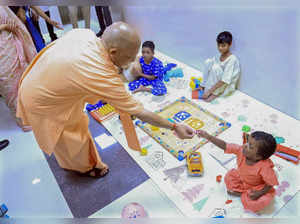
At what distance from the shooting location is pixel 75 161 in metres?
1.66

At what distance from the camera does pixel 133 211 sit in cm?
145

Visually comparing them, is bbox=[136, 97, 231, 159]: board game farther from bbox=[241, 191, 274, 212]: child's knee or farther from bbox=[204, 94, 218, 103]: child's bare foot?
bbox=[241, 191, 274, 212]: child's knee

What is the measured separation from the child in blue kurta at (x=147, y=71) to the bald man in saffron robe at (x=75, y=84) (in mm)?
1147

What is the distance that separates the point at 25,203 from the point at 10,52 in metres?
1.10

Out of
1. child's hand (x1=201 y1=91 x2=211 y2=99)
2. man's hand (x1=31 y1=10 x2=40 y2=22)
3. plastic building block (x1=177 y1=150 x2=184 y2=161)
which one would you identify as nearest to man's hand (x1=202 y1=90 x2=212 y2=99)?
child's hand (x1=201 y1=91 x2=211 y2=99)

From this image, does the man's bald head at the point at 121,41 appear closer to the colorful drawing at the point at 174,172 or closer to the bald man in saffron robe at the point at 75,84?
the bald man in saffron robe at the point at 75,84

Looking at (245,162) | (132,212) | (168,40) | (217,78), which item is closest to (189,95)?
(217,78)

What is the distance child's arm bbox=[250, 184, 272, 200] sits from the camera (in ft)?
4.51

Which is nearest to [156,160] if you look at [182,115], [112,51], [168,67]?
[182,115]

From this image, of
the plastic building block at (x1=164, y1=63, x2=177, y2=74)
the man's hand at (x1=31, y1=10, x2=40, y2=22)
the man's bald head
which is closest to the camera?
the man's bald head

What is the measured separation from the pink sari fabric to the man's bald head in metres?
1.20

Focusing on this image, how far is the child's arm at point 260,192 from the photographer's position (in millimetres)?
1375

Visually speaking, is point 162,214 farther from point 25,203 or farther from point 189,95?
point 189,95

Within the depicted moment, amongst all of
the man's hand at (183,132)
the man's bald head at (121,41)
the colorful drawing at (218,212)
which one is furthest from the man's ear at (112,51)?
the colorful drawing at (218,212)
